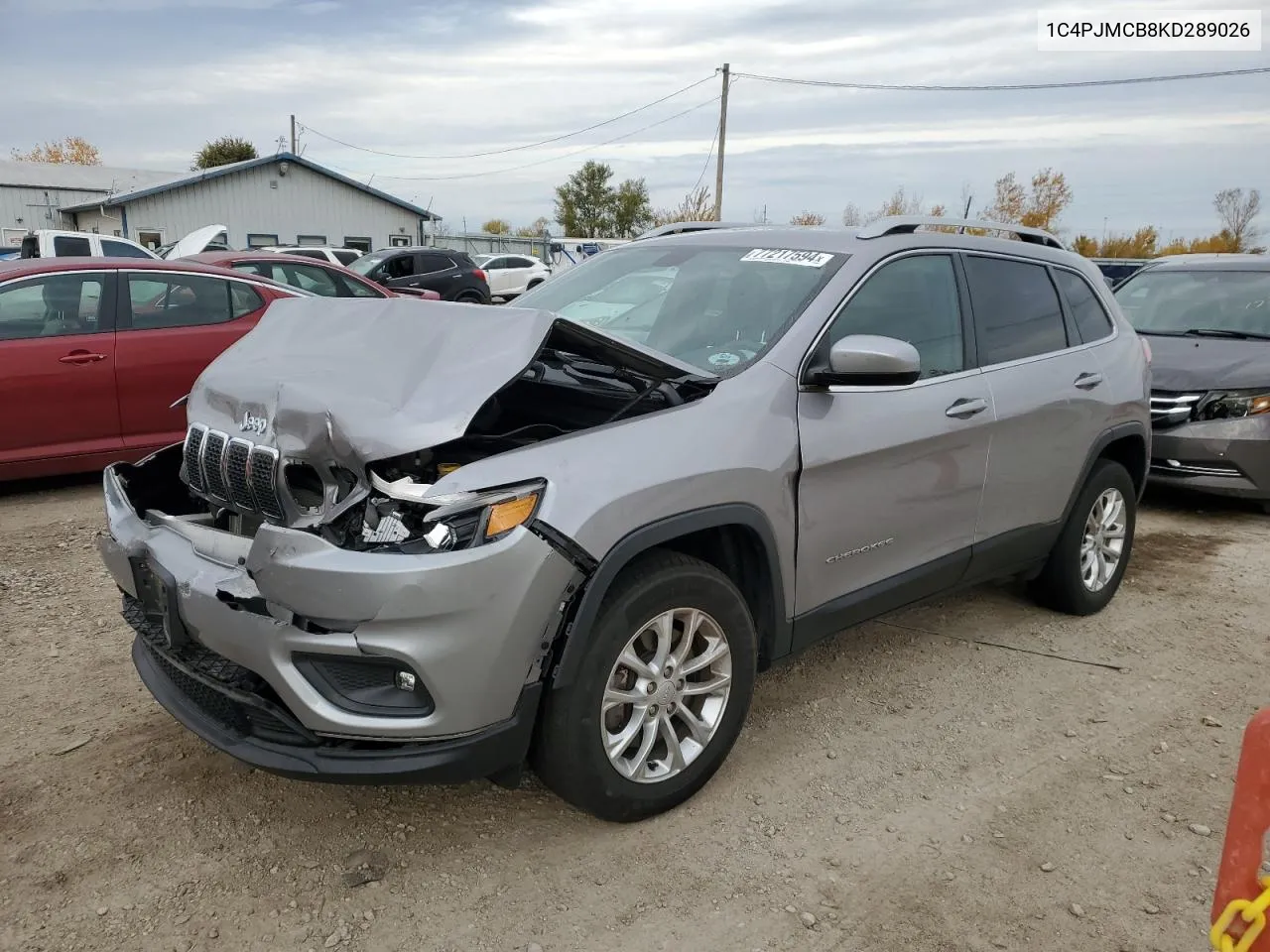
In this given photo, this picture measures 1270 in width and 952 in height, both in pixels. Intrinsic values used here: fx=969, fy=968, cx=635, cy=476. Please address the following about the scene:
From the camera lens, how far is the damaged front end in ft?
7.73

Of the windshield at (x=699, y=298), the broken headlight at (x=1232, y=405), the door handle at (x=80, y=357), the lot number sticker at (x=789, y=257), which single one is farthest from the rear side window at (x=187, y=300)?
the broken headlight at (x=1232, y=405)

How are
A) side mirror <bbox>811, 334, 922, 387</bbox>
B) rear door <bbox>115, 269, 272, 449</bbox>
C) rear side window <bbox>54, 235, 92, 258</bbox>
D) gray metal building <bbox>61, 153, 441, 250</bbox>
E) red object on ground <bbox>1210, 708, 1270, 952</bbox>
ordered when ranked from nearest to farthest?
red object on ground <bbox>1210, 708, 1270, 952</bbox> → side mirror <bbox>811, 334, 922, 387</bbox> → rear door <bbox>115, 269, 272, 449</bbox> → rear side window <bbox>54, 235, 92, 258</bbox> → gray metal building <bbox>61, 153, 441, 250</bbox>

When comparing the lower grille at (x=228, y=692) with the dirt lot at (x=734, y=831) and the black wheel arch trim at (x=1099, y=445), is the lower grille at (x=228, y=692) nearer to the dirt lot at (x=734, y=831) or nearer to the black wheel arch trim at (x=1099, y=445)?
the dirt lot at (x=734, y=831)

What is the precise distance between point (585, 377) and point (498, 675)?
119cm

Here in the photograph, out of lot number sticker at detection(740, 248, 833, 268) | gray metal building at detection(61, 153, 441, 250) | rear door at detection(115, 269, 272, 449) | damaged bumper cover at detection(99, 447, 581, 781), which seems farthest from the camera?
gray metal building at detection(61, 153, 441, 250)

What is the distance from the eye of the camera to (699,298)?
362cm

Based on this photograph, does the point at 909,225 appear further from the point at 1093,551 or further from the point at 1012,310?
the point at 1093,551

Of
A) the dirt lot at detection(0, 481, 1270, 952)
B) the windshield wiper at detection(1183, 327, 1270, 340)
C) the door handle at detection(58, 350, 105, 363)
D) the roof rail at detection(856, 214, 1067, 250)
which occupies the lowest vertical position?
the dirt lot at detection(0, 481, 1270, 952)

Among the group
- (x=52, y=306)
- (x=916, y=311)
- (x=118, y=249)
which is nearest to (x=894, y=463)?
(x=916, y=311)

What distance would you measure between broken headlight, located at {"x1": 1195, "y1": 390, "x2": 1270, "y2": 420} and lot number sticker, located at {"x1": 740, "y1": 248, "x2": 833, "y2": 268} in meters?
4.32

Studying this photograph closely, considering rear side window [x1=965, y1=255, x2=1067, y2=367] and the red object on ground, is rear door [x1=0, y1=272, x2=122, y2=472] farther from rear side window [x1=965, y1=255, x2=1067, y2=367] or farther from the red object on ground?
the red object on ground

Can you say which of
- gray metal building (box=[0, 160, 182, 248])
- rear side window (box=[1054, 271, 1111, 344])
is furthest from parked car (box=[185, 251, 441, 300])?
gray metal building (box=[0, 160, 182, 248])

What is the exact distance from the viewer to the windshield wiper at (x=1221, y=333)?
698 cm

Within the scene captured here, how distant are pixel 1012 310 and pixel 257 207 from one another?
32.8 m
